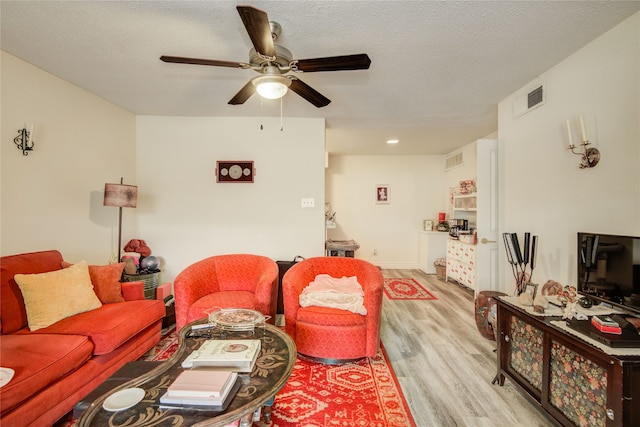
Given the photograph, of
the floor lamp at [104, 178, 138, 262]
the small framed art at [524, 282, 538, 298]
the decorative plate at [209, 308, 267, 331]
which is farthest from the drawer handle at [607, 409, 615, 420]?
the floor lamp at [104, 178, 138, 262]

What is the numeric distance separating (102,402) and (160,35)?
2171mm

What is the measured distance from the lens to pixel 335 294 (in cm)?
238

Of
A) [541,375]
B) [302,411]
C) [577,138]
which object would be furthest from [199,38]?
[541,375]

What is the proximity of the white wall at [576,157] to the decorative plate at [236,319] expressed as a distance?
7.96 ft

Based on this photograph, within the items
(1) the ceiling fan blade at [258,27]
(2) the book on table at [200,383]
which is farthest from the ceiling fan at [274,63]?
(2) the book on table at [200,383]

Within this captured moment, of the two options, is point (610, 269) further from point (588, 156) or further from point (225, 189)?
point (225, 189)

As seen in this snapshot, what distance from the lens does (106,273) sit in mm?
2254

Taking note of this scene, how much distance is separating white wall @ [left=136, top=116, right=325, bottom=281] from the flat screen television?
2456mm

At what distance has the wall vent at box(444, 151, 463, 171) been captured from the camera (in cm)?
507

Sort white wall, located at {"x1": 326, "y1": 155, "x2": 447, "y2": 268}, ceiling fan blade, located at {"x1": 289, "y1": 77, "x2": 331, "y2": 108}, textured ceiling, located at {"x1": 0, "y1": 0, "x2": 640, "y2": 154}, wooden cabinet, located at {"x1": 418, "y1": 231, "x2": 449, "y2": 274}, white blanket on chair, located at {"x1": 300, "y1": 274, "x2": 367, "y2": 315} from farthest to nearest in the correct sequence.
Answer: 1. white wall, located at {"x1": 326, "y1": 155, "x2": 447, "y2": 268}
2. wooden cabinet, located at {"x1": 418, "y1": 231, "x2": 449, "y2": 274}
3. white blanket on chair, located at {"x1": 300, "y1": 274, "x2": 367, "y2": 315}
4. ceiling fan blade, located at {"x1": 289, "y1": 77, "x2": 331, "y2": 108}
5. textured ceiling, located at {"x1": 0, "y1": 0, "x2": 640, "y2": 154}

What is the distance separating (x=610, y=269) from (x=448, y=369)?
4.28 feet

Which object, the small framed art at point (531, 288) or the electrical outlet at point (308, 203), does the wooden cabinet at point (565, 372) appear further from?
the electrical outlet at point (308, 203)

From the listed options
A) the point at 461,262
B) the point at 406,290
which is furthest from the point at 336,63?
the point at 461,262

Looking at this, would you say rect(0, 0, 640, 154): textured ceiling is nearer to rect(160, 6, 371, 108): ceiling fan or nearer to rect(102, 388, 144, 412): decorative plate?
rect(160, 6, 371, 108): ceiling fan
